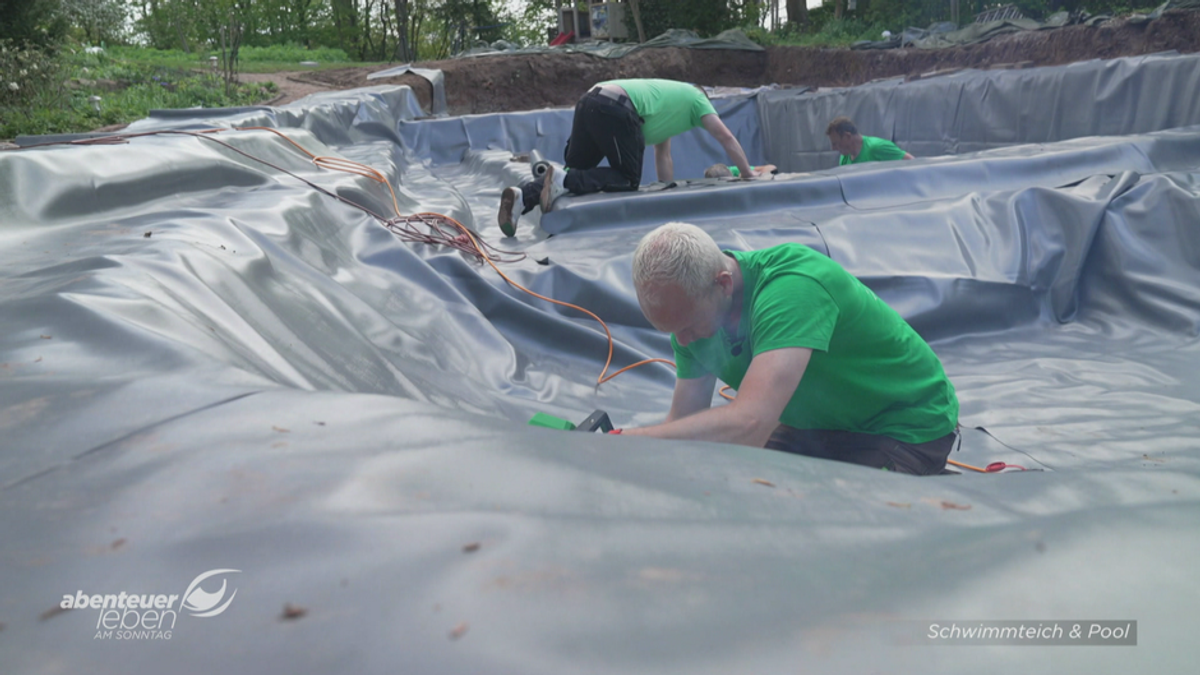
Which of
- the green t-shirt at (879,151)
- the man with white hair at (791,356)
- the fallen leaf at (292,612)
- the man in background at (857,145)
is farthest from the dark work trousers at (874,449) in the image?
the green t-shirt at (879,151)

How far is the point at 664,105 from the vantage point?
496cm

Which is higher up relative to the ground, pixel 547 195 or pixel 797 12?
pixel 797 12

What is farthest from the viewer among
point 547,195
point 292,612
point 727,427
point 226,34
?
point 226,34

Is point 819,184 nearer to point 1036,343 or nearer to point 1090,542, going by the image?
point 1036,343

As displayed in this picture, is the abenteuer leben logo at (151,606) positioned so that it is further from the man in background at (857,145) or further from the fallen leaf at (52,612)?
the man in background at (857,145)

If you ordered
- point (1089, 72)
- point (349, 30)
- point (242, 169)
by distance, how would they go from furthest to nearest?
point (349, 30)
point (1089, 72)
point (242, 169)

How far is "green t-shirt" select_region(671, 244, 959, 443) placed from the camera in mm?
1596

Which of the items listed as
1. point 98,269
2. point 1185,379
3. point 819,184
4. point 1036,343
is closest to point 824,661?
point 98,269

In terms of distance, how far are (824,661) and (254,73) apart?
15.0m

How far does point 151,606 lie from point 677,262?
1148mm

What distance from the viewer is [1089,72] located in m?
5.96

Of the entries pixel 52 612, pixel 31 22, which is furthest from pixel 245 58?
pixel 52 612

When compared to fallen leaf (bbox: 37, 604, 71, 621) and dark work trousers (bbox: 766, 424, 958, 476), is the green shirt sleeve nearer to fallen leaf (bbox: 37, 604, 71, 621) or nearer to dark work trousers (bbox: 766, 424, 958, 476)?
dark work trousers (bbox: 766, 424, 958, 476)

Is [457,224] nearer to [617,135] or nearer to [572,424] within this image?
[617,135]
